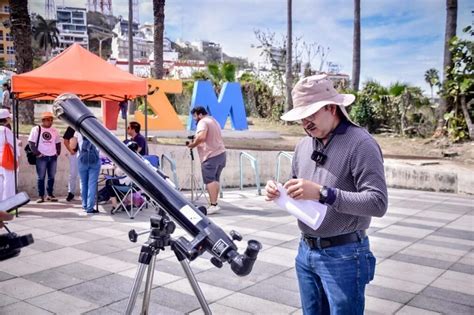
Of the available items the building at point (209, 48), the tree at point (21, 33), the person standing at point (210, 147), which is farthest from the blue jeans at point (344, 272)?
the building at point (209, 48)

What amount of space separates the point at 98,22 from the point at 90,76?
356 ft

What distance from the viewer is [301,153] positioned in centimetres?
263

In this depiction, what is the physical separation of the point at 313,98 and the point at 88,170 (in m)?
6.63

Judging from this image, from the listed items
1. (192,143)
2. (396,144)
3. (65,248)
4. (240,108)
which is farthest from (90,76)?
(396,144)

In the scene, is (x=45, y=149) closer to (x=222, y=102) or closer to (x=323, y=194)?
(x=323, y=194)

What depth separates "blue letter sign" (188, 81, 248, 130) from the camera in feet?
61.5

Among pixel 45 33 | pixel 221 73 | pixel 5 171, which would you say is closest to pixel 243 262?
pixel 5 171

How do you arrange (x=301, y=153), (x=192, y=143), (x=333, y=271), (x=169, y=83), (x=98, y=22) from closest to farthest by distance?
(x=333, y=271)
(x=301, y=153)
(x=192, y=143)
(x=169, y=83)
(x=98, y=22)

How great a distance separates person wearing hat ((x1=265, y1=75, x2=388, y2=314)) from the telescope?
52cm

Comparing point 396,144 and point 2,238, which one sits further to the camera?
point 396,144

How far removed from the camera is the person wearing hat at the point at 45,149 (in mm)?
8945

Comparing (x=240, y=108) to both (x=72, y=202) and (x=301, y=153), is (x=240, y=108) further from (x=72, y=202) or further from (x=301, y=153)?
(x=301, y=153)

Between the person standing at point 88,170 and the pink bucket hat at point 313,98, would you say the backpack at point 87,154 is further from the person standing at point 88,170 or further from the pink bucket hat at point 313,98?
the pink bucket hat at point 313,98

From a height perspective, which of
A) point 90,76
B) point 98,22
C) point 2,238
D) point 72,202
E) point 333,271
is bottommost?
point 72,202
